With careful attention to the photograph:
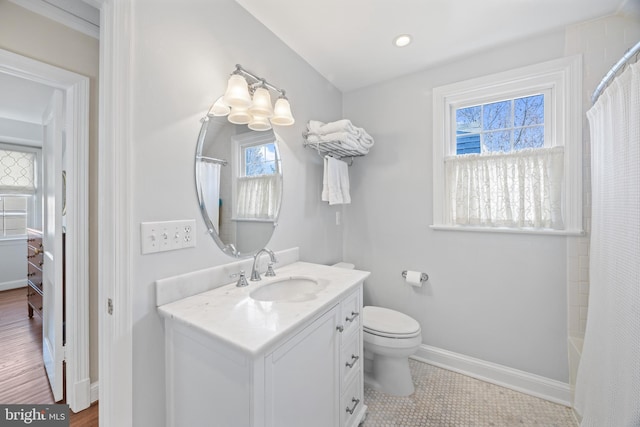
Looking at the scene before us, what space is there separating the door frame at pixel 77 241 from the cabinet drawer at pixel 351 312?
1.64m

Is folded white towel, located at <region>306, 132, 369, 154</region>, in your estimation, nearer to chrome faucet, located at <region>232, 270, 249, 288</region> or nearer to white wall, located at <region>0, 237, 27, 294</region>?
chrome faucet, located at <region>232, 270, 249, 288</region>

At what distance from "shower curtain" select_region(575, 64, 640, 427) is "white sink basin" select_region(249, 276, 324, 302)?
4.19 feet

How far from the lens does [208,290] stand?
1226mm

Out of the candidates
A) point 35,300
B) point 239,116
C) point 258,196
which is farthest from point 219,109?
point 35,300

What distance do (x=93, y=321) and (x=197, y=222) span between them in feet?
3.88

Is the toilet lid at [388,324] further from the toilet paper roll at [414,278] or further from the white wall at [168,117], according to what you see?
the white wall at [168,117]

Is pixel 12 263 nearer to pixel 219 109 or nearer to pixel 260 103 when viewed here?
pixel 219 109

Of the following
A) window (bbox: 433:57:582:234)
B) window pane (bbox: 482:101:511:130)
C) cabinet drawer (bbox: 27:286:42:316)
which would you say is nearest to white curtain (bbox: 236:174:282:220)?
window (bbox: 433:57:582:234)

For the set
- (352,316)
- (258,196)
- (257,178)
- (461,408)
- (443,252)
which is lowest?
(461,408)

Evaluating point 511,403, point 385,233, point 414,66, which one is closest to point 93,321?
point 385,233

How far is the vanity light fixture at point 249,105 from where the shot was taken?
3.96 feet

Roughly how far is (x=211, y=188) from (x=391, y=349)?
148 cm

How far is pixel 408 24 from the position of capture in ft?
5.18

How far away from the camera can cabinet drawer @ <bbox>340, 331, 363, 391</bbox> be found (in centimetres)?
127
